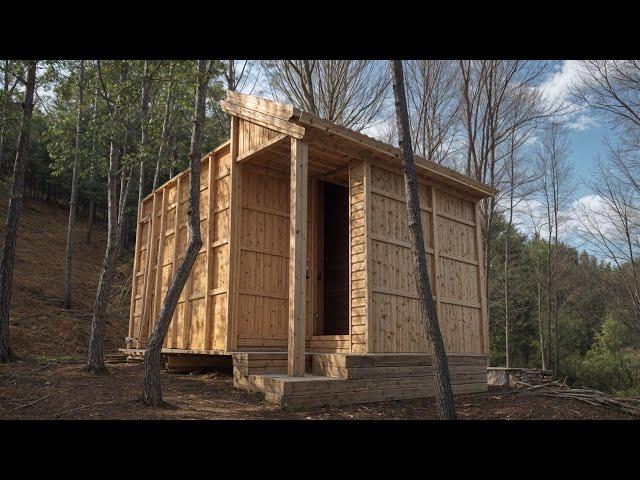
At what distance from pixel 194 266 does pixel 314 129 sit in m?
4.24

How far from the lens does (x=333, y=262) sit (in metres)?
10.1

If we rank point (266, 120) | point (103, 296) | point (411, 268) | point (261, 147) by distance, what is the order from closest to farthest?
point (266, 120)
point (261, 147)
point (411, 268)
point (103, 296)

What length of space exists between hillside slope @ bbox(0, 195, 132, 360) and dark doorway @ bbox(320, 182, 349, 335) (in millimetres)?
5966

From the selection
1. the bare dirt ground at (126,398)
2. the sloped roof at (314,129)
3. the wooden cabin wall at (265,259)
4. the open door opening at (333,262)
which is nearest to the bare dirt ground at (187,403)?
the bare dirt ground at (126,398)

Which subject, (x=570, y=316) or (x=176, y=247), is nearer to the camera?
(x=176, y=247)

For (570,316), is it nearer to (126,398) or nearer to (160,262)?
(160,262)

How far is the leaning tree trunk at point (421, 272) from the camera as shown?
5.21 m

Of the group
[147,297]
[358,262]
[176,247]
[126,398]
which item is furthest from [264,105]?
[147,297]

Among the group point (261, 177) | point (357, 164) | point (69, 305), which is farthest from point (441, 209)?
point (69, 305)

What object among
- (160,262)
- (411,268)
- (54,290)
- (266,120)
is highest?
(266,120)

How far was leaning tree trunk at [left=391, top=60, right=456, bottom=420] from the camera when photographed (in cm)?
521
